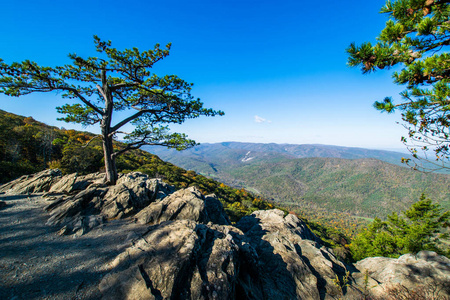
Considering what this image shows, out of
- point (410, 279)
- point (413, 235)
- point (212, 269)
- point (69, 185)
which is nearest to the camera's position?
point (212, 269)

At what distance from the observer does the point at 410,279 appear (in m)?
7.77

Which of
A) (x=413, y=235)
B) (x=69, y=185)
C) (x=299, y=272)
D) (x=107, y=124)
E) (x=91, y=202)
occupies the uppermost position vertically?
(x=107, y=124)

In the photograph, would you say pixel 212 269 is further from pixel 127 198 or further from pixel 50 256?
pixel 127 198

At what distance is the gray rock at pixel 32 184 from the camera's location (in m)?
10.7

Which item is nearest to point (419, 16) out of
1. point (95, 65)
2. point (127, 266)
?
point (127, 266)

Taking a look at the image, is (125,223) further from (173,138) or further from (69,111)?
(69,111)

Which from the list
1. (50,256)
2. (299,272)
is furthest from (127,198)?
(299,272)

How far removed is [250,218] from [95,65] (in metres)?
16.1

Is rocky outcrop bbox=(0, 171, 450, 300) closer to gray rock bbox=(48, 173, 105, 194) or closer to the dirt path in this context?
gray rock bbox=(48, 173, 105, 194)

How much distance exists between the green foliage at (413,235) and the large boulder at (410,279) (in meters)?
13.5

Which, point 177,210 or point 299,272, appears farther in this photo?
point 177,210

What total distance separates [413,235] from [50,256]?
3155 centimetres

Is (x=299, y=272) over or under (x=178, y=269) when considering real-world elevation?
under

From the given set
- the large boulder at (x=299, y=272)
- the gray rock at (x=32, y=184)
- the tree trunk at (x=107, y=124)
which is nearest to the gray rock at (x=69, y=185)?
the gray rock at (x=32, y=184)
